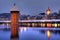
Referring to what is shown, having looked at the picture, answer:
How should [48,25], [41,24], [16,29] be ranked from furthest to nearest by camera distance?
[41,24] < [48,25] < [16,29]

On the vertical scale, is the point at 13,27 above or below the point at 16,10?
below

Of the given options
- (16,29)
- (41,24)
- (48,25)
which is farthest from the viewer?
(41,24)

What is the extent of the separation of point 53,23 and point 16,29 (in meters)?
35.0

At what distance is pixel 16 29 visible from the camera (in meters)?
16.9

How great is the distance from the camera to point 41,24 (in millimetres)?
53031

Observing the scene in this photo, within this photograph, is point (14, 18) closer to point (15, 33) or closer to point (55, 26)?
point (15, 33)

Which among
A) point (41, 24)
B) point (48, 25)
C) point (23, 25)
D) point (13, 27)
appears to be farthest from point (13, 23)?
point (23, 25)

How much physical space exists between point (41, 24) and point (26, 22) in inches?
195

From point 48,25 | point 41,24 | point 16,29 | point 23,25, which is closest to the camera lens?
point 16,29

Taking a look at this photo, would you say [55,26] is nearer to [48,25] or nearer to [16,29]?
[48,25]

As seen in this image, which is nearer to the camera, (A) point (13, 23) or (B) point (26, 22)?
(A) point (13, 23)

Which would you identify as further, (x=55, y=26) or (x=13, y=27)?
(x=55, y=26)

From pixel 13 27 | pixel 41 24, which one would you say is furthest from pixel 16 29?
pixel 41 24

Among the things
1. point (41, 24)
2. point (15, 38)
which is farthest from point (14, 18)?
point (41, 24)
